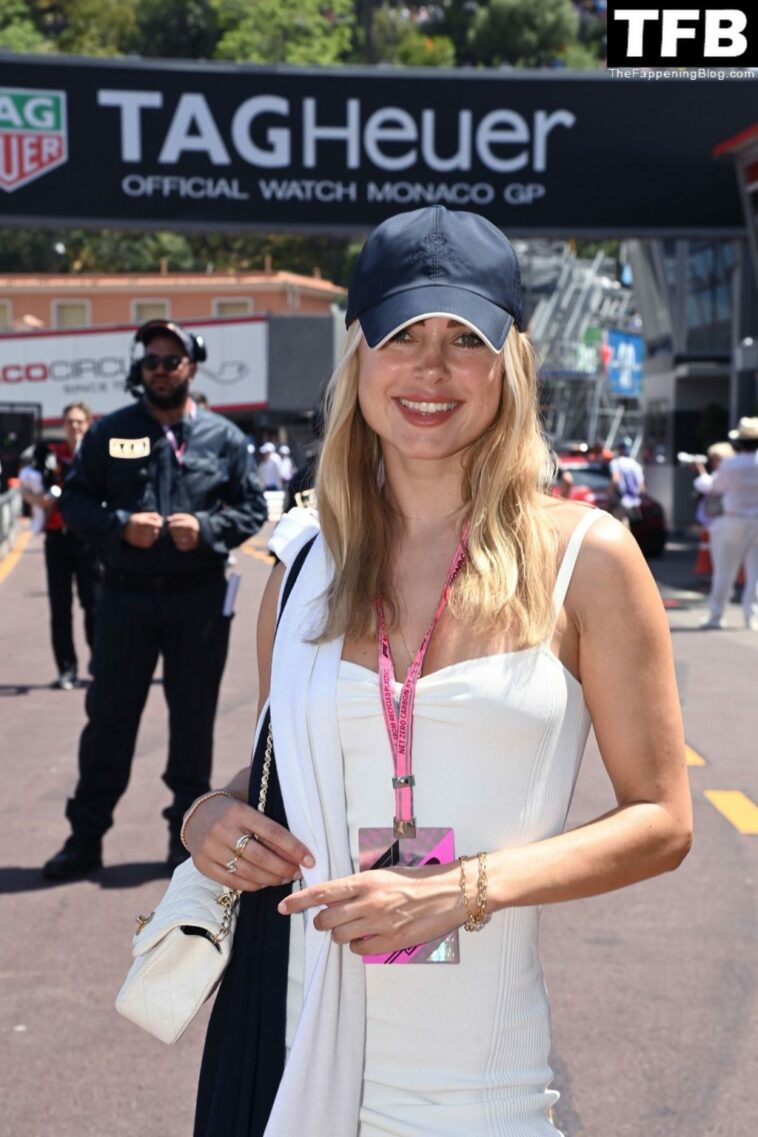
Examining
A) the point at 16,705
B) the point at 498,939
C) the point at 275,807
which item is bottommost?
the point at 16,705

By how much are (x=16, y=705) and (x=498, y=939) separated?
873 centimetres

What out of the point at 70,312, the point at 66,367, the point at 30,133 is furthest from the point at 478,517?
the point at 70,312

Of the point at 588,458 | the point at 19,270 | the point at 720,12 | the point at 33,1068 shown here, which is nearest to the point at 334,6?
the point at 19,270

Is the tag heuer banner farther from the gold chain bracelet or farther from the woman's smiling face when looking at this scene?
the gold chain bracelet

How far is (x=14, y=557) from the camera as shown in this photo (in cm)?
2486

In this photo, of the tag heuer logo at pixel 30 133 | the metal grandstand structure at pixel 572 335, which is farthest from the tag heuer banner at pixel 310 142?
the metal grandstand structure at pixel 572 335

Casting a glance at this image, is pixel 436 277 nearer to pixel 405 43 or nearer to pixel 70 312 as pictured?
pixel 70 312

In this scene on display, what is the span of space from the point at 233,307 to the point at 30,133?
134 ft

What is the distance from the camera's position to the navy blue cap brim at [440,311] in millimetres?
2072

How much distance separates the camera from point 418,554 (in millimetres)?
2246

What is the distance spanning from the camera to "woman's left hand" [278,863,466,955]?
1.88 meters

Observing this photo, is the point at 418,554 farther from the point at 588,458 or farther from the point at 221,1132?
the point at 588,458

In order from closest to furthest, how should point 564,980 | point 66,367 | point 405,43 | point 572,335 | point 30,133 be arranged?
point 564,980 < point 30,133 < point 66,367 < point 572,335 < point 405,43

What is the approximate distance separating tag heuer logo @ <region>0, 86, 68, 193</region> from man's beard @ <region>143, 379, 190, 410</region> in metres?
14.8
